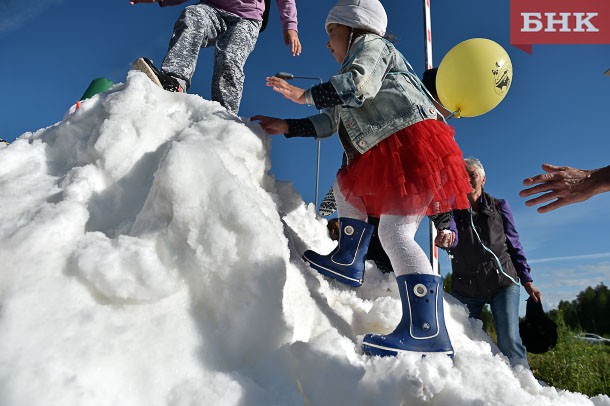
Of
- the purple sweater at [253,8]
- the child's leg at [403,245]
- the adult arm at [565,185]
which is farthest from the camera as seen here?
the purple sweater at [253,8]

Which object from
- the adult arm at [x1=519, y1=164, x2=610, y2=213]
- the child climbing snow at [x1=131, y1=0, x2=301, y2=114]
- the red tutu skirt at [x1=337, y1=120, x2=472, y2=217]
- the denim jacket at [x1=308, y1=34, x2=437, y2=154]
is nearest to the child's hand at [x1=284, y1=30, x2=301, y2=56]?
the child climbing snow at [x1=131, y1=0, x2=301, y2=114]

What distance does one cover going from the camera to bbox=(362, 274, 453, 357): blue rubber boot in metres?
1.28

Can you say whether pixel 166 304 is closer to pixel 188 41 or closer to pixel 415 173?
Answer: pixel 415 173

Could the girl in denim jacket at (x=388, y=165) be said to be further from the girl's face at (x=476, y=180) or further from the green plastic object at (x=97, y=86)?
the green plastic object at (x=97, y=86)

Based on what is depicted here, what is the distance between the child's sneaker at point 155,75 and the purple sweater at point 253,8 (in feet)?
2.14

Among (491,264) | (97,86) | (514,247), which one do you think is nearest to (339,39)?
(491,264)

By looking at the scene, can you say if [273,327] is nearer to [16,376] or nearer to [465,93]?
[16,376]

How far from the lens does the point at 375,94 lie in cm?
155

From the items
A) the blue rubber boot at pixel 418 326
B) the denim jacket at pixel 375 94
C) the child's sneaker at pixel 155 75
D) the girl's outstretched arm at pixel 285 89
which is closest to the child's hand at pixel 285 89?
the girl's outstretched arm at pixel 285 89

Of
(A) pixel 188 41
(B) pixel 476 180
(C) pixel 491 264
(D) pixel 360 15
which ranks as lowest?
(C) pixel 491 264

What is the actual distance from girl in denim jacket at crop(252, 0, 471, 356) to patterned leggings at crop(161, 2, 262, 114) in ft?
2.64

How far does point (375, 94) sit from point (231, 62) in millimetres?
1143

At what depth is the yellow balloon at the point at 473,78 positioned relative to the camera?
2270 mm

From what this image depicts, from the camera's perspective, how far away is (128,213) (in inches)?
52.2
